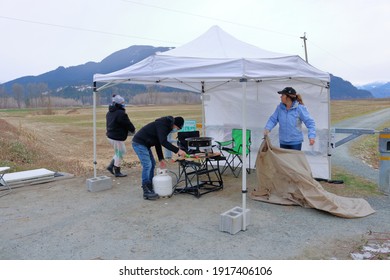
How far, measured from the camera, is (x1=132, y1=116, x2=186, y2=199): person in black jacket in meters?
4.97

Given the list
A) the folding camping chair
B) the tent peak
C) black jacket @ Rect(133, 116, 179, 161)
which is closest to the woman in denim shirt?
the tent peak

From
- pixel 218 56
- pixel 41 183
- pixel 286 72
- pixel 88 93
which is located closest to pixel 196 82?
pixel 218 56

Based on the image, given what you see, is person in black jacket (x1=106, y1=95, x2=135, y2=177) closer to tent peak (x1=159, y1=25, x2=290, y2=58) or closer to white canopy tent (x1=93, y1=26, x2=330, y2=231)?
white canopy tent (x1=93, y1=26, x2=330, y2=231)

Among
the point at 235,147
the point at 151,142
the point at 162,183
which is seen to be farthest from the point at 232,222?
the point at 235,147

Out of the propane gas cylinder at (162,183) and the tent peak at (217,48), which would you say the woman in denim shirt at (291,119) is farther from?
the propane gas cylinder at (162,183)

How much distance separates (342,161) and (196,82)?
4632mm

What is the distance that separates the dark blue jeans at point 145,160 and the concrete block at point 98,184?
39.8 inches

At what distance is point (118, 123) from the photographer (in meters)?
6.50

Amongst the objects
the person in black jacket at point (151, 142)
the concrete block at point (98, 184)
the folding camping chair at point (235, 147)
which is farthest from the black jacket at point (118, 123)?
the folding camping chair at point (235, 147)

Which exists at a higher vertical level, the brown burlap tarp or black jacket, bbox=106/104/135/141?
black jacket, bbox=106/104/135/141

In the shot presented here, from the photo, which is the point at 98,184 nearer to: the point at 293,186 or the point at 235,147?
the point at 235,147

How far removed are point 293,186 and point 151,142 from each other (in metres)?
2.25

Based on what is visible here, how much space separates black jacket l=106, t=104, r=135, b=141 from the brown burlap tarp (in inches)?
104

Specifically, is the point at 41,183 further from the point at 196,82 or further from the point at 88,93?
the point at 88,93
